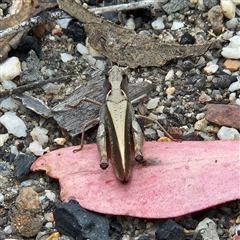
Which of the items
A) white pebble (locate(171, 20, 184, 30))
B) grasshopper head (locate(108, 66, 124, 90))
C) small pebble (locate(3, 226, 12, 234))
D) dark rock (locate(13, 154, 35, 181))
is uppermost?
grasshopper head (locate(108, 66, 124, 90))

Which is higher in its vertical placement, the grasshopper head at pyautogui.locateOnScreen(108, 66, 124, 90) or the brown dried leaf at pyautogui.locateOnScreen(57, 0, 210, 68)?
the grasshopper head at pyautogui.locateOnScreen(108, 66, 124, 90)

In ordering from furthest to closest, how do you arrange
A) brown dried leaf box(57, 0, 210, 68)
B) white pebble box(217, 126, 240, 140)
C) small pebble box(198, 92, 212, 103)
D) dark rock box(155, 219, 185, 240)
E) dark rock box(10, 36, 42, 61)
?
dark rock box(10, 36, 42, 61)
brown dried leaf box(57, 0, 210, 68)
small pebble box(198, 92, 212, 103)
white pebble box(217, 126, 240, 140)
dark rock box(155, 219, 185, 240)

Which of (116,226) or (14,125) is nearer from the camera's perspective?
(116,226)

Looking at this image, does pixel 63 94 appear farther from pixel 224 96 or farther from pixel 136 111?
pixel 224 96

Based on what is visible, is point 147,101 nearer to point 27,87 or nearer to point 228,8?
point 27,87

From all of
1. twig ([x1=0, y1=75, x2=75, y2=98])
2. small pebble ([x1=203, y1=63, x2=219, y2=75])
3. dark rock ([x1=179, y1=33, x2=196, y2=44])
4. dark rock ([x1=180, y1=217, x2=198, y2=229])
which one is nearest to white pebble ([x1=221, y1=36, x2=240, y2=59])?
small pebble ([x1=203, y1=63, x2=219, y2=75])

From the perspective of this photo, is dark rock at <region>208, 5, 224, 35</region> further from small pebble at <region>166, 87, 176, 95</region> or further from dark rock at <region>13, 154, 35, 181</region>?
dark rock at <region>13, 154, 35, 181</region>

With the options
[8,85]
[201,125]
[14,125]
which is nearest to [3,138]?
[14,125]
